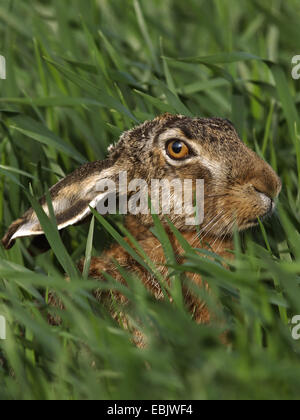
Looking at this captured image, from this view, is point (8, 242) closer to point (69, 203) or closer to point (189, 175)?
point (69, 203)

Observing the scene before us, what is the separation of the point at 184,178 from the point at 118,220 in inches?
26.5

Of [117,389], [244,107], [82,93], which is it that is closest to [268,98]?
[244,107]

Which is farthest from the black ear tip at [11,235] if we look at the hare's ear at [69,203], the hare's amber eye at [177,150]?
the hare's amber eye at [177,150]

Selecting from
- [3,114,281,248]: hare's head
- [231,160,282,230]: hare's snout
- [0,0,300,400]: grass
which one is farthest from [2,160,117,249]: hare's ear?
[231,160,282,230]: hare's snout

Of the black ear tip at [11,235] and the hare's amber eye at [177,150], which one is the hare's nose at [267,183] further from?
the black ear tip at [11,235]

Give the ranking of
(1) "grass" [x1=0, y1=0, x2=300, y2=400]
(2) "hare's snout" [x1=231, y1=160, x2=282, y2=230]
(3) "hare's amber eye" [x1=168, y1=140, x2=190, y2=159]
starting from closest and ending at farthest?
(1) "grass" [x1=0, y1=0, x2=300, y2=400] → (2) "hare's snout" [x1=231, y1=160, x2=282, y2=230] → (3) "hare's amber eye" [x1=168, y1=140, x2=190, y2=159]

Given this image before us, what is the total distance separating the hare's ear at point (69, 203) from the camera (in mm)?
3914

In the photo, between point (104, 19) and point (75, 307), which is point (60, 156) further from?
point (104, 19)

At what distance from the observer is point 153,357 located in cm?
258

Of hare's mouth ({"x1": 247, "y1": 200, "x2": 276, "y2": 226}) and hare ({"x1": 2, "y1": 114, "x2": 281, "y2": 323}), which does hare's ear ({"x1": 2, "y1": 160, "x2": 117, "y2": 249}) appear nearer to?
hare ({"x1": 2, "y1": 114, "x2": 281, "y2": 323})

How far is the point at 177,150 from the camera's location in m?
4.13

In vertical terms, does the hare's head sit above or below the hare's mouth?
above

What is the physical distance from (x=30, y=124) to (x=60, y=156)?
0.38 meters

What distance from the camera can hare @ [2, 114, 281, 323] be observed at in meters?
3.91
